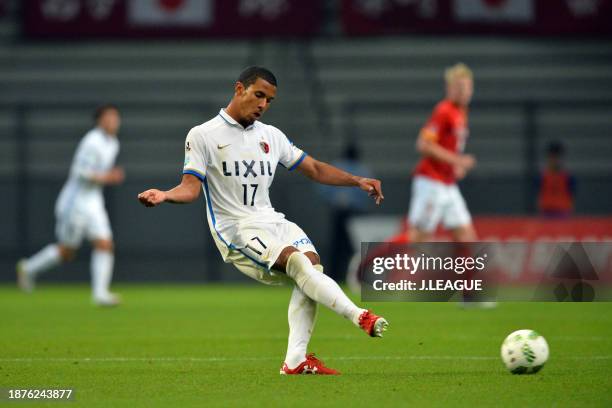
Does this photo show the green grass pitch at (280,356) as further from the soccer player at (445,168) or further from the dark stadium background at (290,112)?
the dark stadium background at (290,112)

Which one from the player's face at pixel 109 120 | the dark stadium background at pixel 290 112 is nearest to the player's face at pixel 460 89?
the player's face at pixel 109 120

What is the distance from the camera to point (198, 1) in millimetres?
20000

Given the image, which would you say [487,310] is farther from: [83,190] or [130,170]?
[130,170]

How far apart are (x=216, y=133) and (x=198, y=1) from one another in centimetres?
1276

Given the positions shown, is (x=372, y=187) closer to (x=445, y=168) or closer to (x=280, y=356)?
(x=280, y=356)

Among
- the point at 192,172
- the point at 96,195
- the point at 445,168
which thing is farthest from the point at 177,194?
the point at 96,195

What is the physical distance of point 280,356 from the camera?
347 inches

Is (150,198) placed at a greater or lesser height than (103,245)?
greater

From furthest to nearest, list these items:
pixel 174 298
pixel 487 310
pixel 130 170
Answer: pixel 130 170, pixel 174 298, pixel 487 310

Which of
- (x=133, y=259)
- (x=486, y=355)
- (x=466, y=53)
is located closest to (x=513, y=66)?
(x=466, y=53)

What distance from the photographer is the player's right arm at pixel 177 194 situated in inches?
270

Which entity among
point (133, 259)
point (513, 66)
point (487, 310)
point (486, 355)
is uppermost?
point (513, 66)

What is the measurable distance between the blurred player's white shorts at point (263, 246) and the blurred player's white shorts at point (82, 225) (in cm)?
727

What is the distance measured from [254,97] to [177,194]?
2.62 ft
